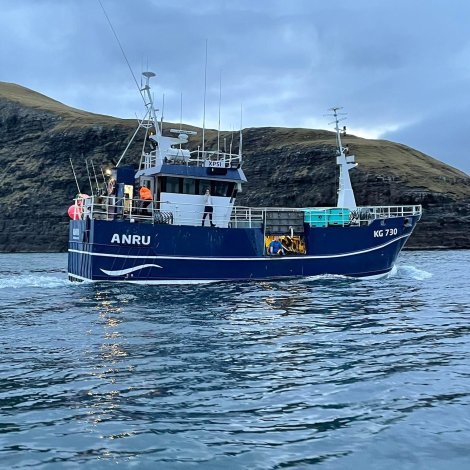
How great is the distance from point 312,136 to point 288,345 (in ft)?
349

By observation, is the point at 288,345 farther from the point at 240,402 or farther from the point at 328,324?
the point at 240,402

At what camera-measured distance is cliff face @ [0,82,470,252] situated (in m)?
86.2

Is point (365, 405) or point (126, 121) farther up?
point (126, 121)

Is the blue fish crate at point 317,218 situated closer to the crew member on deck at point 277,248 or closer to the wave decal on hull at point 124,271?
the crew member on deck at point 277,248

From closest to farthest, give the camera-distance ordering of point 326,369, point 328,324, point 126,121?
point 326,369 → point 328,324 → point 126,121

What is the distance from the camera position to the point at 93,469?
5355 mm

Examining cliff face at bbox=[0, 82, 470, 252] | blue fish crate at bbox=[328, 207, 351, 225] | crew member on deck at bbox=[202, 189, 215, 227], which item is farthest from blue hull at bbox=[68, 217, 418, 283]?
cliff face at bbox=[0, 82, 470, 252]

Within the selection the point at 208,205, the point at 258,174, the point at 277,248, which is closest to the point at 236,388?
the point at 277,248

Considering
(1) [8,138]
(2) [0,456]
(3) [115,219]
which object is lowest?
(2) [0,456]

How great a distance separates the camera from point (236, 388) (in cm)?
805

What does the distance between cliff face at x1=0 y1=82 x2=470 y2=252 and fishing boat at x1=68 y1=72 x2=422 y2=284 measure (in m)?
55.4

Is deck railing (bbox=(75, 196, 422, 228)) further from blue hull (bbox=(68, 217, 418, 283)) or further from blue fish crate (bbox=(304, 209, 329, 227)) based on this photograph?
blue hull (bbox=(68, 217, 418, 283))

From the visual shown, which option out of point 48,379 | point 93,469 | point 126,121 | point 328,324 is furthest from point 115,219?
point 126,121

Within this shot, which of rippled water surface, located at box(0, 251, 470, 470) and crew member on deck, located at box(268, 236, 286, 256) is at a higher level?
crew member on deck, located at box(268, 236, 286, 256)
